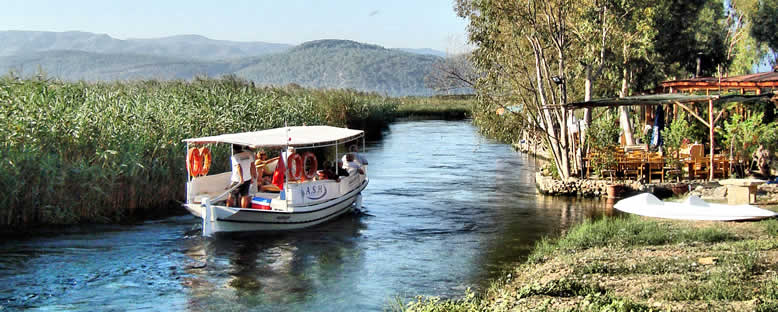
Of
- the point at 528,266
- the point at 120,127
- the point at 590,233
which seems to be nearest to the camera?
the point at 528,266

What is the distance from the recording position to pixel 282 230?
66.8ft

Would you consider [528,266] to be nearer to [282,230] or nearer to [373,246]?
[373,246]

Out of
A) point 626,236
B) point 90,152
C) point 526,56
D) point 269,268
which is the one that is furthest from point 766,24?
point 269,268

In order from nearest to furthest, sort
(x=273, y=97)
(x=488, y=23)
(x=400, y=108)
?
(x=488, y=23) → (x=273, y=97) → (x=400, y=108)

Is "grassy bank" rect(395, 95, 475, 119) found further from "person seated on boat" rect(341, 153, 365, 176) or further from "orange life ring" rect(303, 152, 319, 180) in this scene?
"orange life ring" rect(303, 152, 319, 180)

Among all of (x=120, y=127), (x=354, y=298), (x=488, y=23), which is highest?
(x=488, y=23)

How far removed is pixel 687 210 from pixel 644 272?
2.06 m

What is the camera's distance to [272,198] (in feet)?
68.0

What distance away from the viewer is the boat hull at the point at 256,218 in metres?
19.0

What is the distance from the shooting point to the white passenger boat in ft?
63.2

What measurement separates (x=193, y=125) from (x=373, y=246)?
1090cm

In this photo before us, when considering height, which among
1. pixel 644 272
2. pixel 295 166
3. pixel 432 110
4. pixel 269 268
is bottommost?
pixel 269 268

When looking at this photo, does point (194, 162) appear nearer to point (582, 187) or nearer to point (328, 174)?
point (328, 174)

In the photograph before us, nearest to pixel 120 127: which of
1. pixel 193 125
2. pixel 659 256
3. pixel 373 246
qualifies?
pixel 193 125
